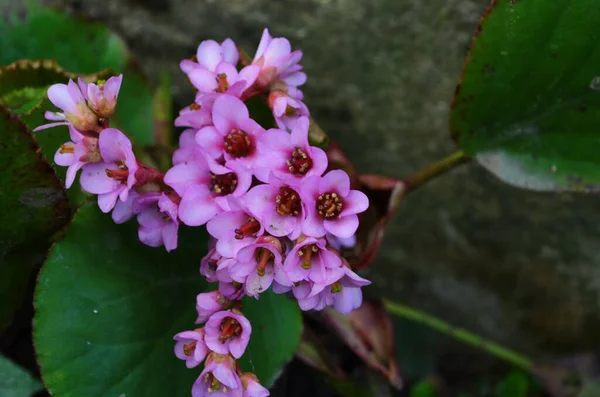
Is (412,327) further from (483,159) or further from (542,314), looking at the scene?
(483,159)

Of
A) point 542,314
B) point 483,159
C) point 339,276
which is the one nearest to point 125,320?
point 339,276

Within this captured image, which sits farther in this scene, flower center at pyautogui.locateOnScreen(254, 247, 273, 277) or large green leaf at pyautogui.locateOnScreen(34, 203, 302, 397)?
large green leaf at pyautogui.locateOnScreen(34, 203, 302, 397)

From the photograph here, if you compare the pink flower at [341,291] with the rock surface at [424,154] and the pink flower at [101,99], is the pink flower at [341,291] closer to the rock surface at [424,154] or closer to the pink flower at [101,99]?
the pink flower at [101,99]

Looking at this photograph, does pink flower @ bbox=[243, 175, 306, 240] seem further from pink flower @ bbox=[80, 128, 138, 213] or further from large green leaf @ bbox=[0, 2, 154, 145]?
large green leaf @ bbox=[0, 2, 154, 145]

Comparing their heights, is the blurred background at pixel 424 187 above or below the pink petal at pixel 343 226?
below

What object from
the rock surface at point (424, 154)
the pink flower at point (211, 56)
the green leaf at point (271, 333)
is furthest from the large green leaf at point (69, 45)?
the green leaf at point (271, 333)

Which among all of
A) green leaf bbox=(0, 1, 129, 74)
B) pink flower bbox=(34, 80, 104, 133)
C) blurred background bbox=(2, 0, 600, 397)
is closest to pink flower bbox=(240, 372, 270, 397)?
pink flower bbox=(34, 80, 104, 133)
